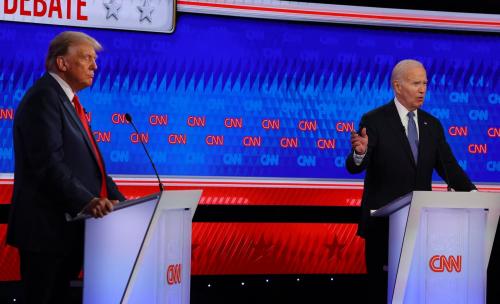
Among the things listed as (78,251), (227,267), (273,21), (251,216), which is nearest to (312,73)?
(273,21)

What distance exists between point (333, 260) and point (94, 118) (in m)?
1.98

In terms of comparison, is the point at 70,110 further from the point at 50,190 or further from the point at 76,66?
the point at 50,190

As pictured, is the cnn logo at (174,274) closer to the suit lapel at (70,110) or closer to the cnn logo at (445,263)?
the suit lapel at (70,110)

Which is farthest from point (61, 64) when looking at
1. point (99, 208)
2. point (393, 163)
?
point (393, 163)

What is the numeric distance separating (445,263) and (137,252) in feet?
4.62

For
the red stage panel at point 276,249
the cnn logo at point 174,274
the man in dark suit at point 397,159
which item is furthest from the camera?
the red stage panel at point 276,249

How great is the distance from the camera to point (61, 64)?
3512 millimetres

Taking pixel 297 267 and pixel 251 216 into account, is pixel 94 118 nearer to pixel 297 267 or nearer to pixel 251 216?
pixel 251 216

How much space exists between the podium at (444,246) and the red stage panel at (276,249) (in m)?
2.08

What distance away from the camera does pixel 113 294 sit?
323 centimetres

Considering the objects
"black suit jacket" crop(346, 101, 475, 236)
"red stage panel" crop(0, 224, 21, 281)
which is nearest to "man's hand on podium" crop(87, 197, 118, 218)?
"black suit jacket" crop(346, 101, 475, 236)

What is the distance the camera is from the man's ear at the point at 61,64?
3512mm

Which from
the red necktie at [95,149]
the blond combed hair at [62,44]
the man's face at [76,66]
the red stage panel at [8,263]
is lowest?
the red stage panel at [8,263]

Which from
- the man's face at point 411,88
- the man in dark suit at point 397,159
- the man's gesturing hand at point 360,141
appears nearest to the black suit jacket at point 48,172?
the man's gesturing hand at point 360,141
